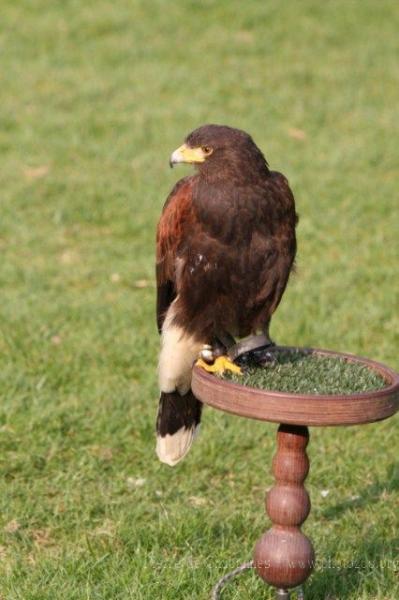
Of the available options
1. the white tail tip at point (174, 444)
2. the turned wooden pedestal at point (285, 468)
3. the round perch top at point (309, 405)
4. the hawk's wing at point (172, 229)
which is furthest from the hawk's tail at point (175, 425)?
the round perch top at point (309, 405)

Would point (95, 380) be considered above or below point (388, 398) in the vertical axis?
below

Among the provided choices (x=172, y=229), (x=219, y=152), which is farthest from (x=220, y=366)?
(x=219, y=152)

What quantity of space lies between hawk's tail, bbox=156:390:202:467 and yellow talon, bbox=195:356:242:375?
0.57 metres

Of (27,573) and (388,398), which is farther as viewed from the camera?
(27,573)

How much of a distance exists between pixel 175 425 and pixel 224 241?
1.00m

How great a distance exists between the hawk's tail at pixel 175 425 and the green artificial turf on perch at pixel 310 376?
28.0 inches

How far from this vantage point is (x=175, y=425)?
477 cm

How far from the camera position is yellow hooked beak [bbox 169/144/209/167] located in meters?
4.25

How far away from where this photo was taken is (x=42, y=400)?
589 cm

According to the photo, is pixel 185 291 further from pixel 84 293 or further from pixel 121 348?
pixel 84 293

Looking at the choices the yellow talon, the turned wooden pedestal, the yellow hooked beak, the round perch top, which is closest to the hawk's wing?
the yellow hooked beak

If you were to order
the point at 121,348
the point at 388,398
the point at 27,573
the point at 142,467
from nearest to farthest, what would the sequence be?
the point at 388,398, the point at 27,573, the point at 142,467, the point at 121,348

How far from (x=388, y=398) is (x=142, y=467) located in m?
2.23

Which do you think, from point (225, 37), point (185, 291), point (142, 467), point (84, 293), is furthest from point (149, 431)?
point (225, 37)
